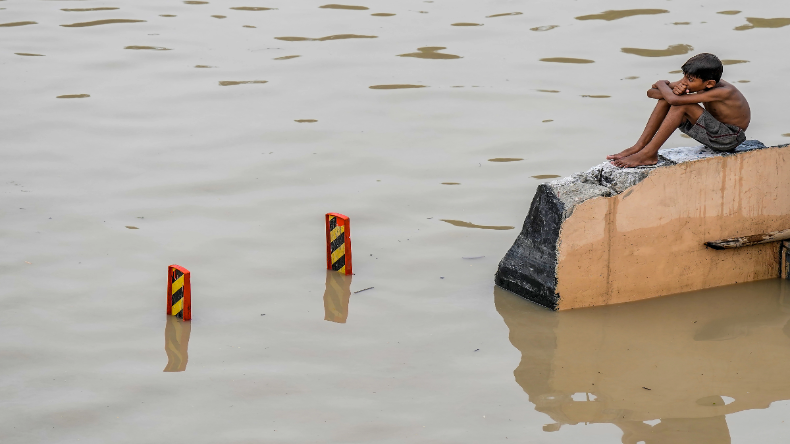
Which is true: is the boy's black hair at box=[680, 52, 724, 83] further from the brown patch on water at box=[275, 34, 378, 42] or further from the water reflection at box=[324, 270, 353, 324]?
the brown patch on water at box=[275, 34, 378, 42]

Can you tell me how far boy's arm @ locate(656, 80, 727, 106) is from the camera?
19.5ft

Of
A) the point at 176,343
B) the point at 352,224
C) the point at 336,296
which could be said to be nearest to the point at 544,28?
the point at 352,224

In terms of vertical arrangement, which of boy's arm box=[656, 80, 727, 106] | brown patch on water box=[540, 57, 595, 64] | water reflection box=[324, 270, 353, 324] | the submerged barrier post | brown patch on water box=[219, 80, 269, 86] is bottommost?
water reflection box=[324, 270, 353, 324]

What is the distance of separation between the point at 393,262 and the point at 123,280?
1971mm

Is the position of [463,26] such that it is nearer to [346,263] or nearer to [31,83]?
[31,83]

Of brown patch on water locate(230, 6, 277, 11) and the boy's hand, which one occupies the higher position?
the boy's hand

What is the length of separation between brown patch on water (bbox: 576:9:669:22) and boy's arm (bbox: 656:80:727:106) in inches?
255

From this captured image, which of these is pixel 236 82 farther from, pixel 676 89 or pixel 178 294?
pixel 676 89

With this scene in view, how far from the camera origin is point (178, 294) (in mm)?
5965

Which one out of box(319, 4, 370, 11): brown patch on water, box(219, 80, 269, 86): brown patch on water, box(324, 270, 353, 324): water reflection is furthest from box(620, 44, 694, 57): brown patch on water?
box(324, 270, 353, 324): water reflection

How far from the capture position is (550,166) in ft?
27.7

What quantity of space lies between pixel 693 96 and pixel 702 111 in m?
0.15

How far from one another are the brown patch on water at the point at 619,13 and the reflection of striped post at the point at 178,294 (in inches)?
318

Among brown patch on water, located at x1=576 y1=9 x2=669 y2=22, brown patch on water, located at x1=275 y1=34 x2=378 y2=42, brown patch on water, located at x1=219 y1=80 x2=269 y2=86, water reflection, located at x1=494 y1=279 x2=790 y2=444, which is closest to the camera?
water reflection, located at x1=494 y1=279 x2=790 y2=444
